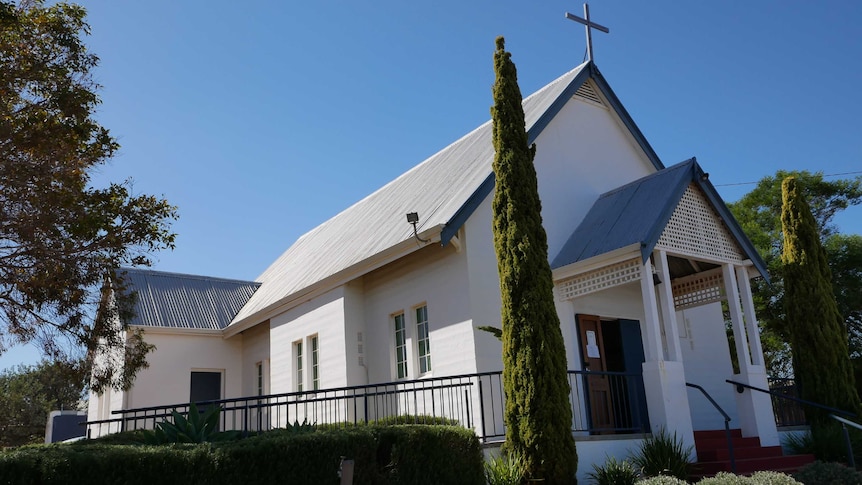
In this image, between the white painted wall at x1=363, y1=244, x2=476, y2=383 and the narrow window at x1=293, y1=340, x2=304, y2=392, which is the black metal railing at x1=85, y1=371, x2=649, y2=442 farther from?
the narrow window at x1=293, y1=340, x2=304, y2=392

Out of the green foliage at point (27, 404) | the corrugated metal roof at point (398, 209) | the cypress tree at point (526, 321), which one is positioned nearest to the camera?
the cypress tree at point (526, 321)

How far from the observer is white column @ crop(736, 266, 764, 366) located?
14.1 meters

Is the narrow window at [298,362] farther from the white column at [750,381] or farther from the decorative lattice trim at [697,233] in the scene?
the white column at [750,381]

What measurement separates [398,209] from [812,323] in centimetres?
932

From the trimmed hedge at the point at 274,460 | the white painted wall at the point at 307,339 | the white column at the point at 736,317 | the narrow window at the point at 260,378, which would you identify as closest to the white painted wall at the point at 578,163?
the white column at the point at 736,317

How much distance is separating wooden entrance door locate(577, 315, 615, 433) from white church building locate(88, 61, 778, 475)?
0.11 feet

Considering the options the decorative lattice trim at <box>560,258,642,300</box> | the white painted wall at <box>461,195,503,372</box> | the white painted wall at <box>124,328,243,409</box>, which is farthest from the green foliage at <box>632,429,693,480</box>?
the white painted wall at <box>124,328,243,409</box>

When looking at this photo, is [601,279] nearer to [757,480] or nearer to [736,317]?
[736,317]

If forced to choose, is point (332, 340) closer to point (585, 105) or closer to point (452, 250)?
point (452, 250)

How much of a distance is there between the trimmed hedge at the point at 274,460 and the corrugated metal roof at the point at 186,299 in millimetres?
13913

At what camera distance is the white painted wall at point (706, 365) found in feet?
53.3

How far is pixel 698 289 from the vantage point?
630 inches

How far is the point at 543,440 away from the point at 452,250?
473cm

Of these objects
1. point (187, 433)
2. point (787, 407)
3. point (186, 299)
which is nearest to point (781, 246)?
point (787, 407)
